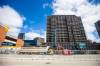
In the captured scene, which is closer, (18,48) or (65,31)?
(65,31)

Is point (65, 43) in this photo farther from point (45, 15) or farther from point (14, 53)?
point (14, 53)

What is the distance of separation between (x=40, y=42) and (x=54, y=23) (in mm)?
675

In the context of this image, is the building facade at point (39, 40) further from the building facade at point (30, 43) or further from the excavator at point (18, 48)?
the excavator at point (18, 48)

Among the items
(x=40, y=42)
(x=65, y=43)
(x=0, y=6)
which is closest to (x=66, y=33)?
(x=65, y=43)

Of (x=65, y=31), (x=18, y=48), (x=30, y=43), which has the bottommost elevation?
(x=18, y=48)

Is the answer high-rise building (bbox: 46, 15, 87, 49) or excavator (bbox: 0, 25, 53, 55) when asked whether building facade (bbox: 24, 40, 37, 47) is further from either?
high-rise building (bbox: 46, 15, 87, 49)

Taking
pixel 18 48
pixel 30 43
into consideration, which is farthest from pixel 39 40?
pixel 18 48

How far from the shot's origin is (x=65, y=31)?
14.6 feet

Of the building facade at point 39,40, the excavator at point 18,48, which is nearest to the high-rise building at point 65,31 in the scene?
the building facade at point 39,40

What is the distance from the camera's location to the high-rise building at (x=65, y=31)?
4371mm

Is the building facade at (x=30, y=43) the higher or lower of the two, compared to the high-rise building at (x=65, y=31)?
lower

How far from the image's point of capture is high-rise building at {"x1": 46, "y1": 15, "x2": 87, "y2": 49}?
14.3ft

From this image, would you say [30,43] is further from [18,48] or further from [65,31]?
[65,31]

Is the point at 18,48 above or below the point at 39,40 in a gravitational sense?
below
